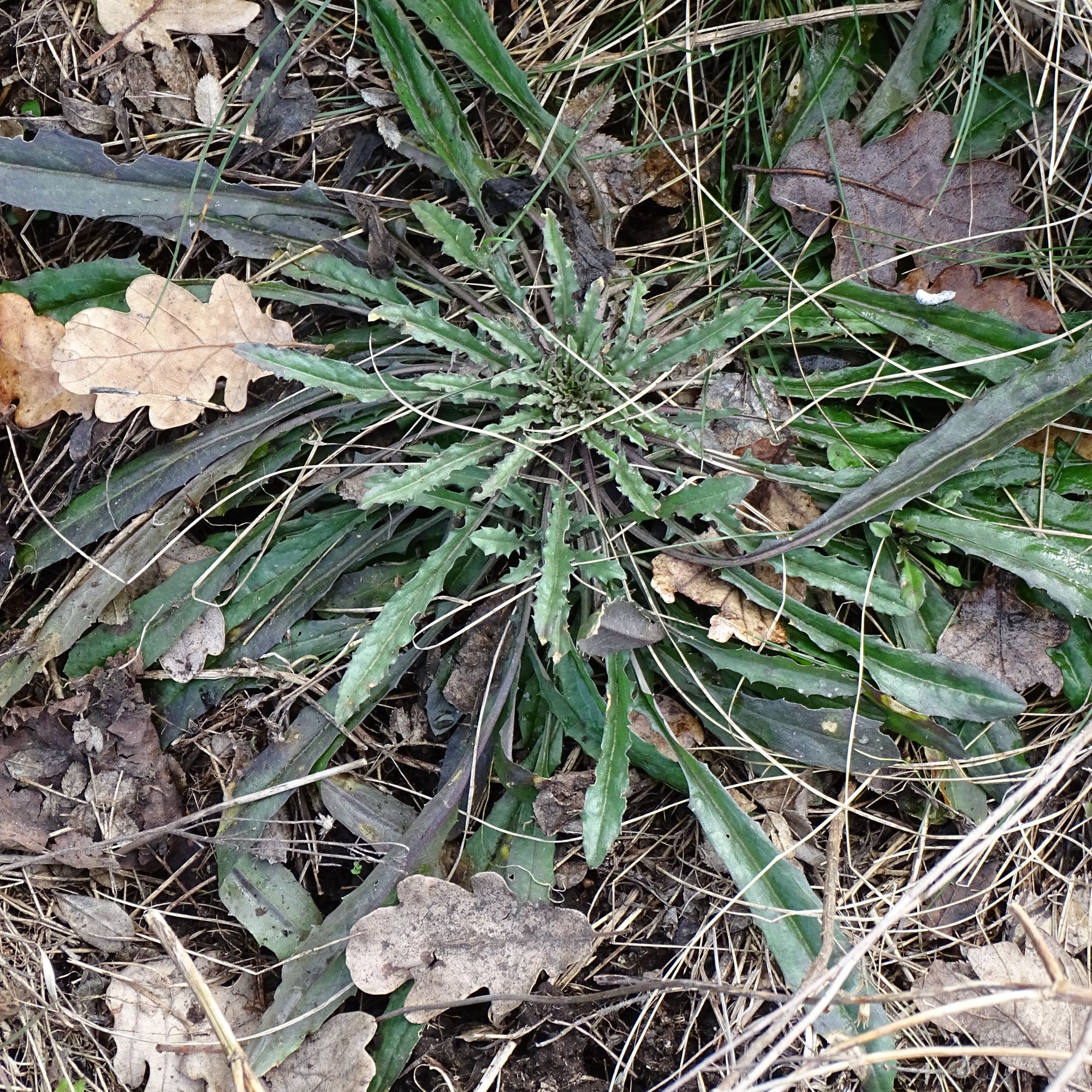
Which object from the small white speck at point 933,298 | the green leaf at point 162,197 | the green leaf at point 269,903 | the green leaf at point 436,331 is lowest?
the green leaf at point 269,903

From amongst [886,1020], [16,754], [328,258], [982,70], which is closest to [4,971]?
[16,754]

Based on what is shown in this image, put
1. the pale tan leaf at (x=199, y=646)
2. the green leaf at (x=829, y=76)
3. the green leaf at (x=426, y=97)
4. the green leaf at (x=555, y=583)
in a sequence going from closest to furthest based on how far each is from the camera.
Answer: the green leaf at (x=555, y=583)
the green leaf at (x=426, y=97)
the green leaf at (x=829, y=76)
the pale tan leaf at (x=199, y=646)

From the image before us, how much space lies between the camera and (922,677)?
1846 millimetres

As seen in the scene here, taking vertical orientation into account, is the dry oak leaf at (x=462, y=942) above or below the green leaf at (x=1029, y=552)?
below

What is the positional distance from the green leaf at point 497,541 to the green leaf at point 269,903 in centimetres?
91

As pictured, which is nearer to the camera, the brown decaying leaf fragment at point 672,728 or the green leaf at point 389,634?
the green leaf at point 389,634

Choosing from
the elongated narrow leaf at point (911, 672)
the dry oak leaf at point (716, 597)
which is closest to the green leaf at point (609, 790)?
the dry oak leaf at point (716, 597)

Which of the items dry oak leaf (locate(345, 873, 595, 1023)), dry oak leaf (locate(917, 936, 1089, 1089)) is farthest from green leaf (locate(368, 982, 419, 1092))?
dry oak leaf (locate(917, 936, 1089, 1089))

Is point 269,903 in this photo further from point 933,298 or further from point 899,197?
point 899,197

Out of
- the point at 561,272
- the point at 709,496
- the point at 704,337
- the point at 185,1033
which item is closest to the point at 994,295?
the point at 704,337

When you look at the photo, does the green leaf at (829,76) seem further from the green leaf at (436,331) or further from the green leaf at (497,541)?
the green leaf at (497,541)

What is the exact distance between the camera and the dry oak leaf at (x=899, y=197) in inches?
76.7

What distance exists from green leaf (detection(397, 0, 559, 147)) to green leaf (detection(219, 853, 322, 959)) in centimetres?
177

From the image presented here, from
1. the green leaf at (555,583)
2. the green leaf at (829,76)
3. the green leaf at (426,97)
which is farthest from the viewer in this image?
the green leaf at (829,76)
